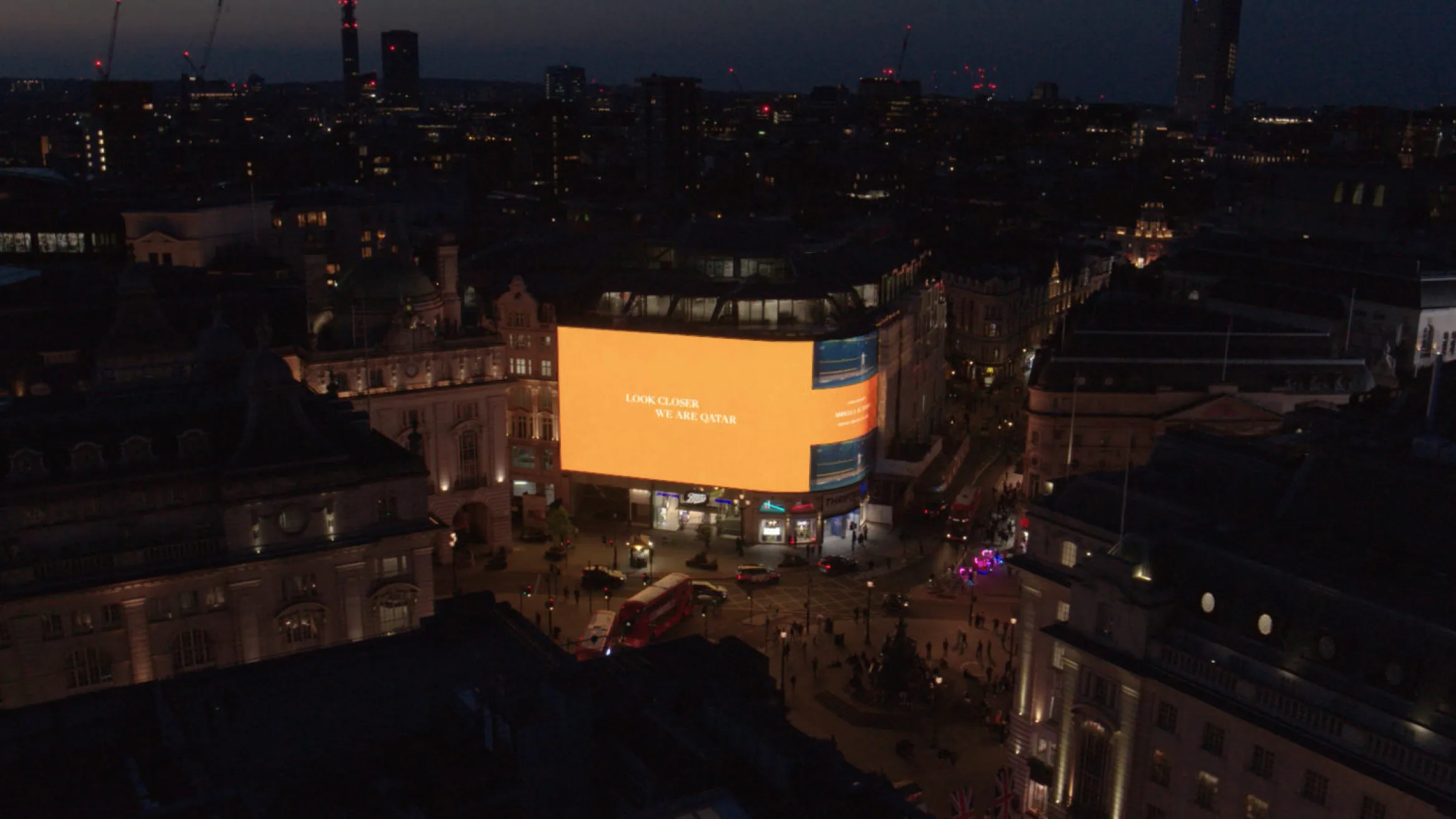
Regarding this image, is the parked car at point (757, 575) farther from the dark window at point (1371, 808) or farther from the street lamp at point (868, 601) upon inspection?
the dark window at point (1371, 808)

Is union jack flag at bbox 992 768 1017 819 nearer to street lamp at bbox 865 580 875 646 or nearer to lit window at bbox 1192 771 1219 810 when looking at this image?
lit window at bbox 1192 771 1219 810

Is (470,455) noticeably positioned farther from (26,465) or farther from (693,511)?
(26,465)

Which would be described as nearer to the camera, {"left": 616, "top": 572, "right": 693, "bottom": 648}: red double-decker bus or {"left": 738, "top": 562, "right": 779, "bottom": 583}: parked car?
{"left": 616, "top": 572, "right": 693, "bottom": 648}: red double-decker bus

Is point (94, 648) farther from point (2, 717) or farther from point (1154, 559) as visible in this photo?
point (1154, 559)

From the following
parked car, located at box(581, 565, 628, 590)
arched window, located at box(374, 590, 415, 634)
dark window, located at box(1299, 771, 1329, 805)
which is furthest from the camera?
parked car, located at box(581, 565, 628, 590)

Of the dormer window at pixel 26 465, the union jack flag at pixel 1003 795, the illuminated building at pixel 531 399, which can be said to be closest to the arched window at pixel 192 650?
the dormer window at pixel 26 465

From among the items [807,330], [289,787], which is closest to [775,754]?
[289,787]

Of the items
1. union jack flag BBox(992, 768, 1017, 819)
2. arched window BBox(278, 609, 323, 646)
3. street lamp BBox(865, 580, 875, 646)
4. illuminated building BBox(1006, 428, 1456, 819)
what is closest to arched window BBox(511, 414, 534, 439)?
street lamp BBox(865, 580, 875, 646)

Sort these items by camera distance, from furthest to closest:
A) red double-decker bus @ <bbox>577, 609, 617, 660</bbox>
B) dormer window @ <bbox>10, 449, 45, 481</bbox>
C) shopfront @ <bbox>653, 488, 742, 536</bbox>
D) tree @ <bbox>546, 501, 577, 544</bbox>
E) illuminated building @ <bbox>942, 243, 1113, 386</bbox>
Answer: illuminated building @ <bbox>942, 243, 1113, 386</bbox> → shopfront @ <bbox>653, 488, 742, 536</bbox> → tree @ <bbox>546, 501, 577, 544</bbox> → red double-decker bus @ <bbox>577, 609, 617, 660</bbox> → dormer window @ <bbox>10, 449, 45, 481</bbox>
